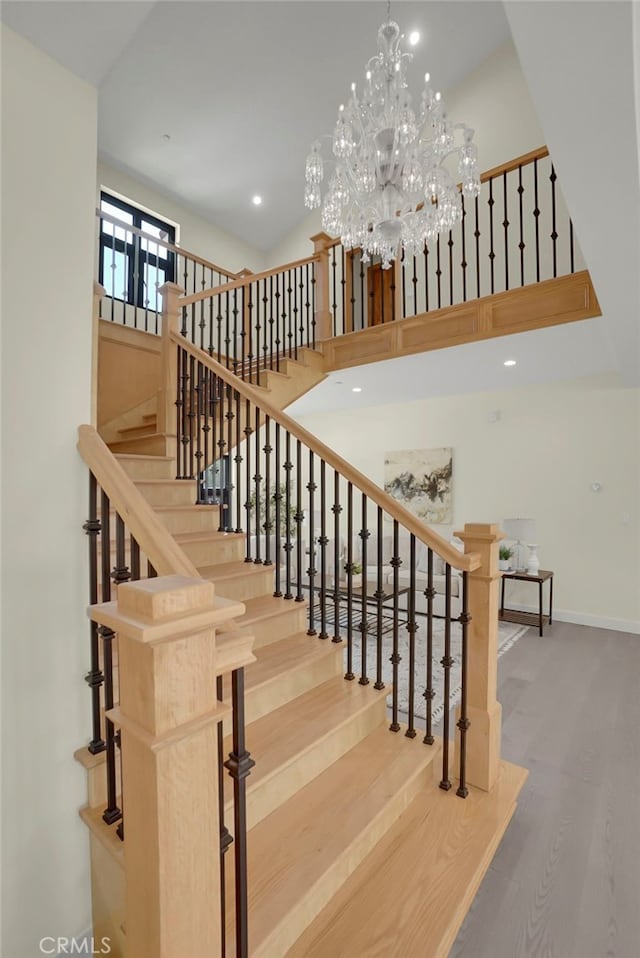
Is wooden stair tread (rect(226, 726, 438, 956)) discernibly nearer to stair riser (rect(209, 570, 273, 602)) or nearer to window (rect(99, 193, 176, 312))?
stair riser (rect(209, 570, 273, 602))

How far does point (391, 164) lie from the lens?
284cm

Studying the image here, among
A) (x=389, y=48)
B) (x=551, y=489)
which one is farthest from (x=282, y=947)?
(x=551, y=489)

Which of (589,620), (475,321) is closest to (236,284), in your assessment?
(475,321)

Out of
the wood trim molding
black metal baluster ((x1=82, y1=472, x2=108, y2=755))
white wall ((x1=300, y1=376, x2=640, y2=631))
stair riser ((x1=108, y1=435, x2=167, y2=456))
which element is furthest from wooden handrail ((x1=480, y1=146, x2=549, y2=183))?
black metal baluster ((x1=82, y1=472, x2=108, y2=755))

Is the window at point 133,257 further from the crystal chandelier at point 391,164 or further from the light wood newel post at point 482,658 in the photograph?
the light wood newel post at point 482,658

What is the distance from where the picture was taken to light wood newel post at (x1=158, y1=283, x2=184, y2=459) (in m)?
3.41

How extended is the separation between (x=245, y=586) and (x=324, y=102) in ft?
19.1

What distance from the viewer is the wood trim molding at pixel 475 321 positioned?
125 inches

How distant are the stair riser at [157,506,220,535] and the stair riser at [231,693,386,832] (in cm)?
136

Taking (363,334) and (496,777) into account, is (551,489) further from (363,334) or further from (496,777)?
(496,777)

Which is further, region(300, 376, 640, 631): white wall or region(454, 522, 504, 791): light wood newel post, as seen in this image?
region(300, 376, 640, 631): white wall

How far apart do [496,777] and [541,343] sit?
3.08 metres

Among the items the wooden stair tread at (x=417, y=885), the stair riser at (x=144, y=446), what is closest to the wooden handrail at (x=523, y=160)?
the stair riser at (x=144, y=446)

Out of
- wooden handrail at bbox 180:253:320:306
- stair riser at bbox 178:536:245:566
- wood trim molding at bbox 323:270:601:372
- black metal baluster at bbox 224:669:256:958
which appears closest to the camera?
black metal baluster at bbox 224:669:256:958
